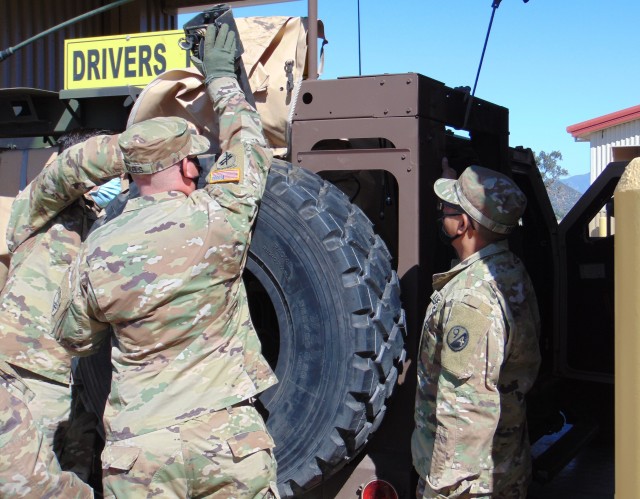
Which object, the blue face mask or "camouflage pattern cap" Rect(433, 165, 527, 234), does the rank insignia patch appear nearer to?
"camouflage pattern cap" Rect(433, 165, 527, 234)

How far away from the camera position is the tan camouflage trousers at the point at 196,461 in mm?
2676

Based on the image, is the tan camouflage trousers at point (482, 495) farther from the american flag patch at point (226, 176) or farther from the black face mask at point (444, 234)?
the american flag patch at point (226, 176)

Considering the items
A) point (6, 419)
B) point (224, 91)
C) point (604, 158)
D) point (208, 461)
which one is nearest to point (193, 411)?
point (208, 461)

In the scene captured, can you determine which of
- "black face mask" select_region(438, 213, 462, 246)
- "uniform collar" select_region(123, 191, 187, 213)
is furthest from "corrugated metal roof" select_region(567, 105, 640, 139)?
"uniform collar" select_region(123, 191, 187, 213)

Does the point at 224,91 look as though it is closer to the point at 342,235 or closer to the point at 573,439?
the point at 342,235

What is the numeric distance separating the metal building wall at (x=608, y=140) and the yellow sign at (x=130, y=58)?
1360cm

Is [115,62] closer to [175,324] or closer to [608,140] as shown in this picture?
[175,324]

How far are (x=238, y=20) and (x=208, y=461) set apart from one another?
5.97ft

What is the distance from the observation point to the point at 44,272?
353 centimetres

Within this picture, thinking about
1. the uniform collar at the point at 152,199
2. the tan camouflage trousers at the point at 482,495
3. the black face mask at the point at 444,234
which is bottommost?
the tan camouflage trousers at the point at 482,495

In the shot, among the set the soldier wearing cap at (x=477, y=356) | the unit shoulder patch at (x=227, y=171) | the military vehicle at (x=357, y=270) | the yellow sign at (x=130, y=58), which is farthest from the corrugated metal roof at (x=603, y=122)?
the unit shoulder patch at (x=227, y=171)

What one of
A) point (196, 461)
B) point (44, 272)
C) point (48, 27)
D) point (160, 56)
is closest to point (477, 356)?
point (196, 461)

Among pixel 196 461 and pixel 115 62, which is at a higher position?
pixel 115 62

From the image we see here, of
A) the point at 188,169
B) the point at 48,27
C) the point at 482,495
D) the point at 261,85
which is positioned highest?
the point at 48,27
